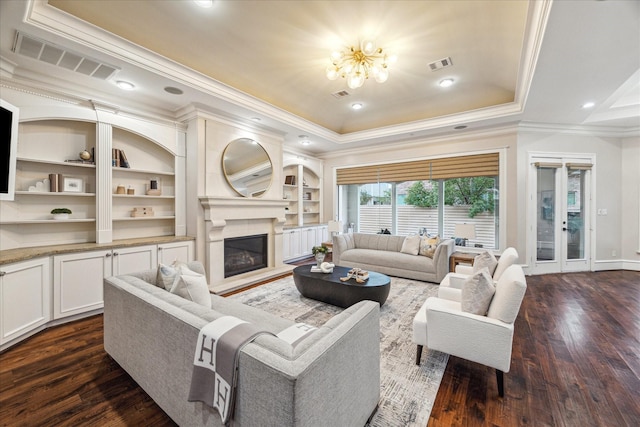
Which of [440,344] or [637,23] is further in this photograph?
[637,23]

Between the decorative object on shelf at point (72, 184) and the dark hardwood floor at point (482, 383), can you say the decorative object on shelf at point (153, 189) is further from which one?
the dark hardwood floor at point (482, 383)

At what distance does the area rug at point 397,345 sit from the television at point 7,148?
2.62 meters

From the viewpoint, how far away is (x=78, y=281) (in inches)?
120

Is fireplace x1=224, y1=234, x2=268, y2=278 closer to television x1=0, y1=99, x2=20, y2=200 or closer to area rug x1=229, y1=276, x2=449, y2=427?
area rug x1=229, y1=276, x2=449, y2=427

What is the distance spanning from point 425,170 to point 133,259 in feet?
17.9

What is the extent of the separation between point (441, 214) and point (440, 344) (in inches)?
161

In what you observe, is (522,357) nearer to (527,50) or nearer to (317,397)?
(317,397)

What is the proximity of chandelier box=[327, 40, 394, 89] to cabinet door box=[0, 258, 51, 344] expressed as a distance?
3.75 metres

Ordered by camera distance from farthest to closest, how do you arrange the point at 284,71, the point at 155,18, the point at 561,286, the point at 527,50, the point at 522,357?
the point at 561,286
the point at 284,71
the point at 527,50
the point at 155,18
the point at 522,357

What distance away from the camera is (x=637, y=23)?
7.13 feet

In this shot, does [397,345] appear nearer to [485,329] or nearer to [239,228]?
[485,329]

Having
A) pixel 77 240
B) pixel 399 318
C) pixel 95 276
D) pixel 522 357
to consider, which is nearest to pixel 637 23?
pixel 522 357

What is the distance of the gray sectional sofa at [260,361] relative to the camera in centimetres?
99

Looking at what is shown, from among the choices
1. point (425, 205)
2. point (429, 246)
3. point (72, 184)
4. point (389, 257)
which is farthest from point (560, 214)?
point (72, 184)
